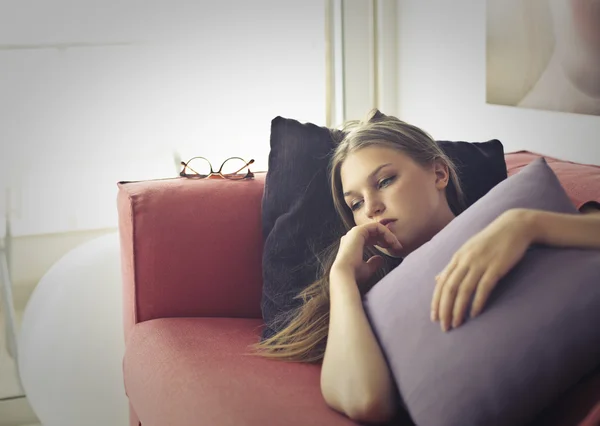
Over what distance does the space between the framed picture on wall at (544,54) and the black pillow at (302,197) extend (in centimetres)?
43

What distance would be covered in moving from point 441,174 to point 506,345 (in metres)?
0.51

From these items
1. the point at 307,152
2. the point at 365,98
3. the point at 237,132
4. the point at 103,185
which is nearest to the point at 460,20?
the point at 365,98

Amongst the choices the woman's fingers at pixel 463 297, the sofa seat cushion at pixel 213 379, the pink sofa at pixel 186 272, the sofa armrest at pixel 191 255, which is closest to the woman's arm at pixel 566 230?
the woman's fingers at pixel 463 297

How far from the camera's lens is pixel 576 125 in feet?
6.77

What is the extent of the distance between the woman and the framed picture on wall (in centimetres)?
57

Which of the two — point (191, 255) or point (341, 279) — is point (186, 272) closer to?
point (191, 255)

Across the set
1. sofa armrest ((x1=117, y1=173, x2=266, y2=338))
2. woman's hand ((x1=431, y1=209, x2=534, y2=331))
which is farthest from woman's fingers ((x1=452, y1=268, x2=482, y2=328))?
sofa armrest ((x1=117, y1=173, x2=266, y2=338))

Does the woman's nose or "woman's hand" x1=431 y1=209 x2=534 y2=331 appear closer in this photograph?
"woman's hand" x1=431 y1=209 x2=534 y2=331

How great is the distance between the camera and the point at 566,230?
1211mm

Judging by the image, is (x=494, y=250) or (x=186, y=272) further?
(x=186, y=272)

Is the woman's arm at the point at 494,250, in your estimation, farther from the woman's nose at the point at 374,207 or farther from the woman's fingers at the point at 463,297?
the woman's nose at the point at 374,207

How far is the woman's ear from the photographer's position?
1.56 meters

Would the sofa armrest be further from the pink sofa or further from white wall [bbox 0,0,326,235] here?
white wall [bbox 0,0,326,235]

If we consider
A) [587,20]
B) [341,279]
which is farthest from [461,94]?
[341,279]
